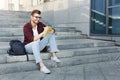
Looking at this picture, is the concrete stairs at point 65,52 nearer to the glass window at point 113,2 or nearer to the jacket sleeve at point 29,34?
the jacket sleeve at point 29,34

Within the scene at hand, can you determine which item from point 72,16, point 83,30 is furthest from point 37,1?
point 83,30

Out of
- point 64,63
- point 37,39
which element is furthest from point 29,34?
point 64,63

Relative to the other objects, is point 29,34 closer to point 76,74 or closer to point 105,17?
point 76,74

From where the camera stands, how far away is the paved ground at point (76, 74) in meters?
4.79

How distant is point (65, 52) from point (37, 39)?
1150mm

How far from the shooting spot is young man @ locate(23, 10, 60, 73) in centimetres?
520

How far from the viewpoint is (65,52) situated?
20.4ft

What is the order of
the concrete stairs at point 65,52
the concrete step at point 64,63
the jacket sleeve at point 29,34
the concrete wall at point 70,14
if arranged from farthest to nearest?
the concrete wall at point 70,14 < the jacket sleeve at point 29,34 < the concrete stairs at point 65,52 < the concrete step at point 64,63

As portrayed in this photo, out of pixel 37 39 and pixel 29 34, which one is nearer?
pixel 37 39

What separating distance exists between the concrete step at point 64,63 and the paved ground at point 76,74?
120 millimetres

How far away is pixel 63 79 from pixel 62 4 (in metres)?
6.68

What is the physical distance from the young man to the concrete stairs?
25cm

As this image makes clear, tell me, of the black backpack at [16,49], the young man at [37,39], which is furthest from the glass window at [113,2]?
the black backpack at [16,49]

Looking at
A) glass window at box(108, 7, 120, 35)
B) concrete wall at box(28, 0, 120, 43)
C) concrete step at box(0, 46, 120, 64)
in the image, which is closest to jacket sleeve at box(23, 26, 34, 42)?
concrete step at box(0, 46, 120, 64)
